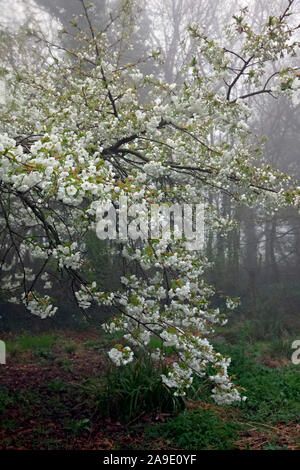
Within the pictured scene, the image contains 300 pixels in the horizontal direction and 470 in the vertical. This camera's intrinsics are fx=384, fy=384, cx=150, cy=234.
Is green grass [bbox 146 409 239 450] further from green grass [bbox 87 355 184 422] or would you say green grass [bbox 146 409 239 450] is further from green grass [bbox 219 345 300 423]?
green grass [bbox 219 345 300 423]

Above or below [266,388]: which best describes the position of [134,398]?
above

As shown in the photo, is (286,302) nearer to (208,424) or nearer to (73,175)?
(208,424)

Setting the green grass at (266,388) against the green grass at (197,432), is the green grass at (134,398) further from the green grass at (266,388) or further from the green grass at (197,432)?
the green grass at (266,388)

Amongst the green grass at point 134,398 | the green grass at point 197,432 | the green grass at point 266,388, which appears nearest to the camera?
the green grass at point 197,432

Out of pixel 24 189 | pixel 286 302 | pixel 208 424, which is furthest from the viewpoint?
pixel 286 302

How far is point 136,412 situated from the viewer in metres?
3.67

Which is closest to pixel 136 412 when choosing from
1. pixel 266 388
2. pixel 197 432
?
pixel 197 432

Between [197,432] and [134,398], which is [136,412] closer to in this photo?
[134,398]

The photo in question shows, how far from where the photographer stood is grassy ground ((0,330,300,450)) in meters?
3.29

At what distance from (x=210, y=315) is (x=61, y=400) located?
6.11 feet

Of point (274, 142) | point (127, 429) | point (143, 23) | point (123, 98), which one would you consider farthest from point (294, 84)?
point (143, 23)

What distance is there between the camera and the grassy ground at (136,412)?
3.29 meters

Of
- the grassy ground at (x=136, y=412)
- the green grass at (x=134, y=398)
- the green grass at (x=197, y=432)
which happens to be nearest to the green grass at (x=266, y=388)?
the grassy ground at (x=136, y=412)

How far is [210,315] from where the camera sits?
13.6 feet
